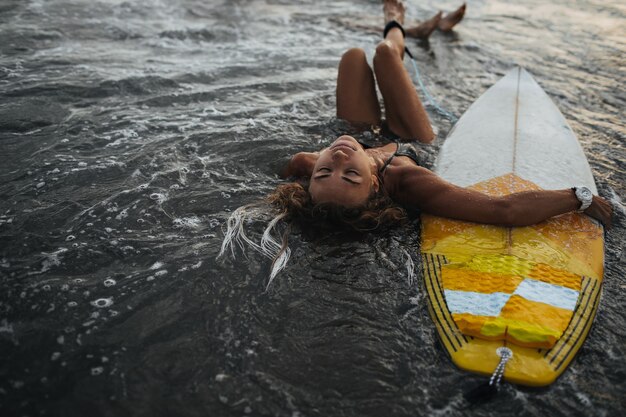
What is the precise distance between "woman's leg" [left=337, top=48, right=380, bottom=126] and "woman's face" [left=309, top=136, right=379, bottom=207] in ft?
4.85

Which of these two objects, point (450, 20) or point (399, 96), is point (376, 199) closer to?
point (399, 96)

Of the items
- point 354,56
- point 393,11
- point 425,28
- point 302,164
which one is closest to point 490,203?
point 302,164

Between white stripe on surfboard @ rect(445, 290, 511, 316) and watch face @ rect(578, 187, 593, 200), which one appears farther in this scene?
watch face @ rect(578, 187, 593, 200)

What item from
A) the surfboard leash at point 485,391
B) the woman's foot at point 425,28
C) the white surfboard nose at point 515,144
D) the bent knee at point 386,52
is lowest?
the surfboard leash at point 485,391

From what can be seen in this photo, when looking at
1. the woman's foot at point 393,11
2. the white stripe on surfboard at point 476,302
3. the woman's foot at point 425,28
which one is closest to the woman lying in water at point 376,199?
the white stripe on surfboard at point 476,302

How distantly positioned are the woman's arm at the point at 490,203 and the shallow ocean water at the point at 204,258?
0.28 meters

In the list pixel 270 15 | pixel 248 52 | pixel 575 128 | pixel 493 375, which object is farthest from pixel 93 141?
pixel 270 15

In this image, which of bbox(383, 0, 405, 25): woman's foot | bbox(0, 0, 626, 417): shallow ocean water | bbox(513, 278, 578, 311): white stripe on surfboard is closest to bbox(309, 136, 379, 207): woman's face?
bbox(0, 0, 626, 417): shallow ocean water

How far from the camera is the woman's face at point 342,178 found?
323cm

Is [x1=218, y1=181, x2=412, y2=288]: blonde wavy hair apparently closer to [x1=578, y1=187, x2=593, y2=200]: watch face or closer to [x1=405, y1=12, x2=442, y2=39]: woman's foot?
[x1=578, y1=187, x2=593, y2=200]: watch face

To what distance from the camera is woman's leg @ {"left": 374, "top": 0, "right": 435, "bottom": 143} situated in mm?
4441

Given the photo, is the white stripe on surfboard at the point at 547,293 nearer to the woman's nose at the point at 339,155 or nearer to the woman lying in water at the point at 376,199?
the woman lying in water at the point at 376,199

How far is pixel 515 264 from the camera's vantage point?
288 centimetres

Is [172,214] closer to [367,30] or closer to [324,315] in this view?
[324,315]
